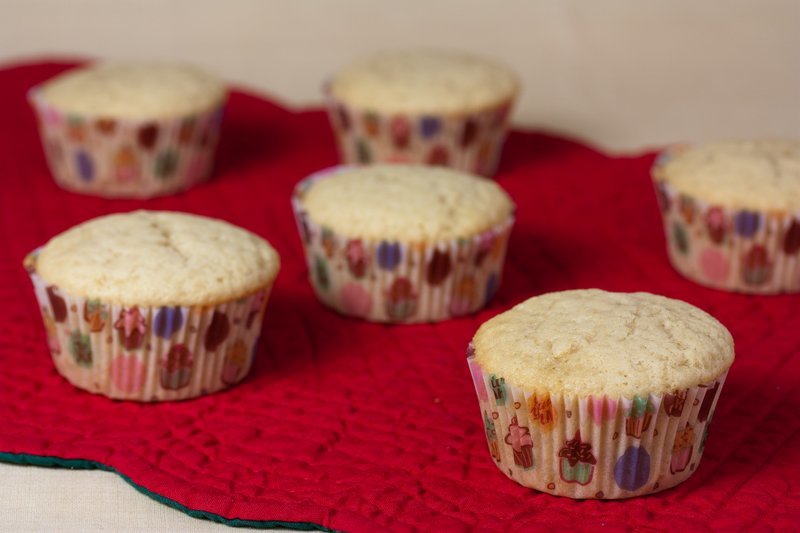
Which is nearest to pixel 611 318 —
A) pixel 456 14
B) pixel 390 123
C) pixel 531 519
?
pixel 531 519

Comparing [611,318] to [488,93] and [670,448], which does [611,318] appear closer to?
[670,448]

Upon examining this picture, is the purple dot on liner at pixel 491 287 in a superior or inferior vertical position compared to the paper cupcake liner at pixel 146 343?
inferior

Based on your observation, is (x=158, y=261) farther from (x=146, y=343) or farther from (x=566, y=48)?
(x=566, y=48)

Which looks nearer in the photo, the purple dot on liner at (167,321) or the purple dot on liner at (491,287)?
the purple dot on liner at (167,321)

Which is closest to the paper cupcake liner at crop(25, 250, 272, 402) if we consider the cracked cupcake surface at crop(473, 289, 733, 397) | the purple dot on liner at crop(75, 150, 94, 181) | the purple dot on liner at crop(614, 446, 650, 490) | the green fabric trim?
the green fabric trim

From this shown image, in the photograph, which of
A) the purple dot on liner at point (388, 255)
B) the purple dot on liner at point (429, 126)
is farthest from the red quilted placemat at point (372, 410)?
the purple dot on liner at point (429, 126)

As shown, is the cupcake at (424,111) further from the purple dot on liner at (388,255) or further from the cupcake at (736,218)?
the purple dot on liner at (388,255)
